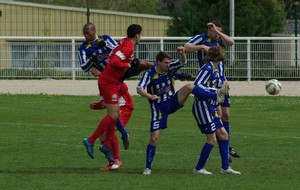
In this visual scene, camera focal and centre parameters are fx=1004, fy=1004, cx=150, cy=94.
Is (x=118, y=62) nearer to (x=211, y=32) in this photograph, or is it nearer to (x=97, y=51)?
(x=97, y=51)

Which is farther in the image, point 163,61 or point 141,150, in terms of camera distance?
point 141,150

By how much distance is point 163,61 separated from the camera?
1376 cm

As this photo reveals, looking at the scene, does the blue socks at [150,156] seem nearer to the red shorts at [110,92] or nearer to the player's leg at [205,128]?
the player's leg at [205,128]

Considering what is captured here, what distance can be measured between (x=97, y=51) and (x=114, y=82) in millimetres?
1290

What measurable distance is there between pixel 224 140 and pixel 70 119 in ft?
30.5

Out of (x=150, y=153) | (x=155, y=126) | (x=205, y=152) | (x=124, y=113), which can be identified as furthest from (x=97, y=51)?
(x=205, y=152)

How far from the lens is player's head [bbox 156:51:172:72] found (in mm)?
13727

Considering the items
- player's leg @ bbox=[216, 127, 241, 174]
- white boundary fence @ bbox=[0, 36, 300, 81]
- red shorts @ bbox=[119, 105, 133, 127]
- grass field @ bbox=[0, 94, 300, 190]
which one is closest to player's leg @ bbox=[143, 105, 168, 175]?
grass field @ bbox=[0, 94, 300, 190]

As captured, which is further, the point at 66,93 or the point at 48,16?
the point at 48,16

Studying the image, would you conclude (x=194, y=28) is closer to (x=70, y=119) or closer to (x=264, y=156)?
(x=70, y=119)

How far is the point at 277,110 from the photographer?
24312mm

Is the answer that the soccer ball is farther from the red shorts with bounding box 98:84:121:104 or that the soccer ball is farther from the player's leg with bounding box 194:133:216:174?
the player's leg with bounding box 194:133:216:174

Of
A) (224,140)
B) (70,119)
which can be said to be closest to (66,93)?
(70,119)

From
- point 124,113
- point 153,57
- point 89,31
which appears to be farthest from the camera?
point 153,57
